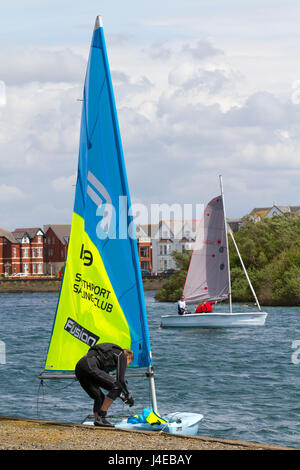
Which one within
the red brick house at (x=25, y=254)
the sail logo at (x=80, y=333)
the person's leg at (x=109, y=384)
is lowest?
the person's leg at (x=109, y=384)

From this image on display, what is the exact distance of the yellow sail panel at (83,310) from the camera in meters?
11.2

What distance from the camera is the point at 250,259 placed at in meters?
67.6

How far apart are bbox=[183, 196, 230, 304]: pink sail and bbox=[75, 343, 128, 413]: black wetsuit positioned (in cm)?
2928

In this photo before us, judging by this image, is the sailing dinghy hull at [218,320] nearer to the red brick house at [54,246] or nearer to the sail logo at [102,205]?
the sail logo at [102,205]

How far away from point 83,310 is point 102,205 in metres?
1.65

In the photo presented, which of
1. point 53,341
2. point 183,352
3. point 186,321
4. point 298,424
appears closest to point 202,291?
point 186,321

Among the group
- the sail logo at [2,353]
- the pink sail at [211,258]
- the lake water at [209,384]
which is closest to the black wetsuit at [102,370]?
the lake water at [209,384]

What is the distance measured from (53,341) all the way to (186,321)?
27.0m

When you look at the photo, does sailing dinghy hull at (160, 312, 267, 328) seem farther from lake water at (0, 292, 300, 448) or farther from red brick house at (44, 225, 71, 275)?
red brick house at (44, 225, 71, 275)

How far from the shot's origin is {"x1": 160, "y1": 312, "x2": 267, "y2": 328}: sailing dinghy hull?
37.2 m

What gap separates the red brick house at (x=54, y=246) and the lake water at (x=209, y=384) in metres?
93.3

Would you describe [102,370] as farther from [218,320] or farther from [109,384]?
[218,320]

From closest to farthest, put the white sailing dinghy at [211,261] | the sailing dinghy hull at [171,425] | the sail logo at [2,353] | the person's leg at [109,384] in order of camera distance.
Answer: the person's leg at [109,384]
the sailing dinghy hull at [171,425]
the sail logo at [2,353]
the white sailing dinghy at [211,261]

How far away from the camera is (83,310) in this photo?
37.6 ft
